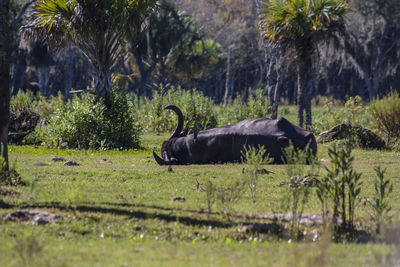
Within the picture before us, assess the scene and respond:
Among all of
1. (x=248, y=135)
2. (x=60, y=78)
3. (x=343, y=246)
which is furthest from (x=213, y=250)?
(x=60, y=78)

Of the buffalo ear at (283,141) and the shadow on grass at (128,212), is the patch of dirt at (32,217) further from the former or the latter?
the buffalo ear at (283,141)

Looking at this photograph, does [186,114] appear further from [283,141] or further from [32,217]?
[32,217]

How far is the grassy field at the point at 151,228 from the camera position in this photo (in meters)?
4.47

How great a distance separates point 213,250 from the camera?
5.07 metres

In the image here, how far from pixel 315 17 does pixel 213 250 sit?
52.3 ft

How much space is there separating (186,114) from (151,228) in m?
14.2

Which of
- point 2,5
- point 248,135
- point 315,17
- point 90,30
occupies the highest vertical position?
point 315,17

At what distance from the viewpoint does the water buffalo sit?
1203cm

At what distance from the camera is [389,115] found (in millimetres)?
16047

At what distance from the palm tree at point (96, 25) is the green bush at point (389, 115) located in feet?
25.3

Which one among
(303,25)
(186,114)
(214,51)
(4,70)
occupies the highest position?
(214,51)

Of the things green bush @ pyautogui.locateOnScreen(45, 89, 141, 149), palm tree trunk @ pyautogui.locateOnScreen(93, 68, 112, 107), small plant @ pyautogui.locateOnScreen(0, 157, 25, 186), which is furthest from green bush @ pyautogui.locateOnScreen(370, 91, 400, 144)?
small plant @ pyautogui.locateOnScreen(0, 157, 25, 186)

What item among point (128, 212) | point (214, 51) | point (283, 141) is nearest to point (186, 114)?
point (283, 141)

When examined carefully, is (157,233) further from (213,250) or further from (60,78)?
(60,78)
